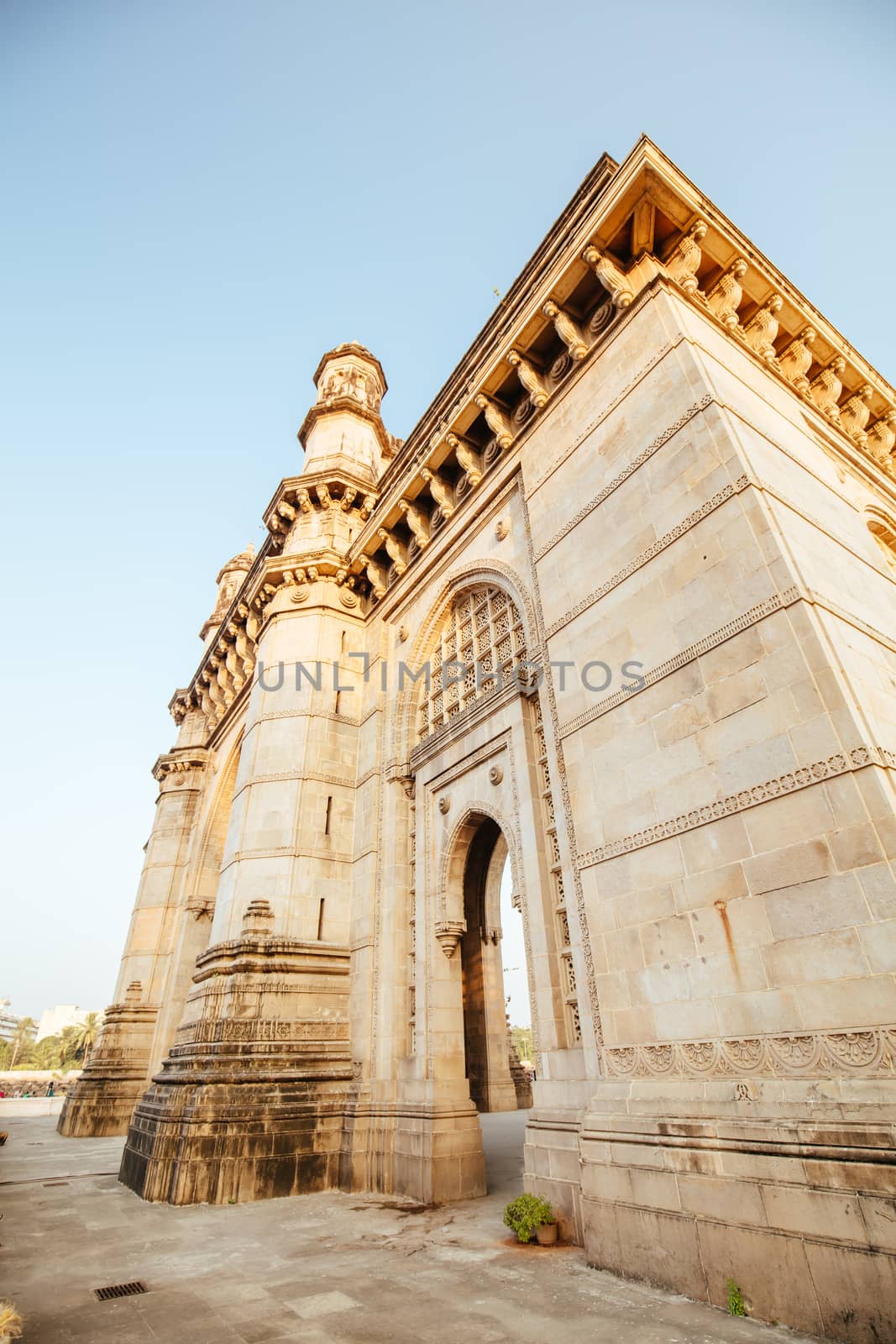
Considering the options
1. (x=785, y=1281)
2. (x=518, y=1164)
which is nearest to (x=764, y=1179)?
(x=785, y=1281)

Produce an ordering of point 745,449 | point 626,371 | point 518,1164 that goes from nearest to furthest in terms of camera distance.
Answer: point 745,449
point 626,371
point 518,1164

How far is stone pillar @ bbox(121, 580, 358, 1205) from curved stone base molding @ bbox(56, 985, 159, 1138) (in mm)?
6760

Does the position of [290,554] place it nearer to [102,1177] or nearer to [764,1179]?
[102,1177]

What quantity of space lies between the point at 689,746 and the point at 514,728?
3.11 meters

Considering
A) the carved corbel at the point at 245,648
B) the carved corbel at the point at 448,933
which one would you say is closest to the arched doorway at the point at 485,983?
the carved corbel at the point at 448,933

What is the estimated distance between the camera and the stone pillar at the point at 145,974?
15539mm

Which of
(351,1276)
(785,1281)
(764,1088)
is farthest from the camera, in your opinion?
(351,1276)

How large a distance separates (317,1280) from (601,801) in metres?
4.36

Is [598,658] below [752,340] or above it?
below

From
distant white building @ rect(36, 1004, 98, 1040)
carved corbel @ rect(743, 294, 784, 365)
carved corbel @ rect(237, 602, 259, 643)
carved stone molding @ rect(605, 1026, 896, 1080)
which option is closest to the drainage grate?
carved stone molding @ rect(605, 1026, 896, 1080)

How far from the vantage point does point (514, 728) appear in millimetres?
8461

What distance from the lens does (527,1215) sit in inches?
235

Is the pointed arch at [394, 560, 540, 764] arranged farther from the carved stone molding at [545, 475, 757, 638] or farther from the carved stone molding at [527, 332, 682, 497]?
the carved stone molding at [545, 475, 757, 638]

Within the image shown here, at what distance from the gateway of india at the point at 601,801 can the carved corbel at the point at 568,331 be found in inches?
2.1
